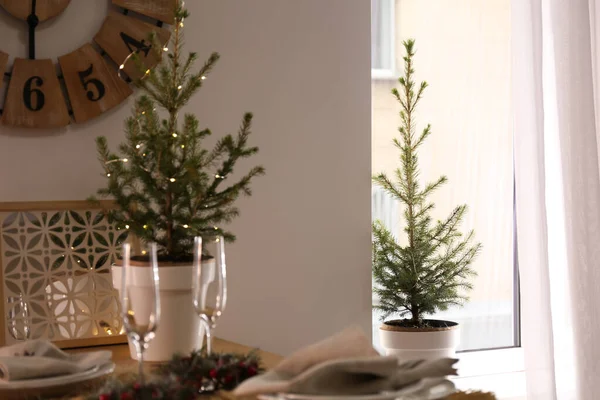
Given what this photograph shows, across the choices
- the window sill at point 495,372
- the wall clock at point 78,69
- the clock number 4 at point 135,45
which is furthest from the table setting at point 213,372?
the window sill at point 495,372

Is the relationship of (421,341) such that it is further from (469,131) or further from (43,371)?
(43,371)

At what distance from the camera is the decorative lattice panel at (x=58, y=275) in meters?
1.76

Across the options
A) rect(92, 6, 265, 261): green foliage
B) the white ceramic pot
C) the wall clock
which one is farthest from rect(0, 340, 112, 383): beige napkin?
the white ceramic pot

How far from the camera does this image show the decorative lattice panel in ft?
5.79

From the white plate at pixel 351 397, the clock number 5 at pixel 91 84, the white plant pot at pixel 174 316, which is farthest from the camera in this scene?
the clock number 5 at pixel 91 84

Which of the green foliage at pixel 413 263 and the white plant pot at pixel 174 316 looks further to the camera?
the green foliage at pixel 413 263

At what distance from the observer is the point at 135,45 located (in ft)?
6.29

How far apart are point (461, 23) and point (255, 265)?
1208mm

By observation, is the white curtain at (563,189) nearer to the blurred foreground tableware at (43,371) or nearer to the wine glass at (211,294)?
the wine glass at (211,294)

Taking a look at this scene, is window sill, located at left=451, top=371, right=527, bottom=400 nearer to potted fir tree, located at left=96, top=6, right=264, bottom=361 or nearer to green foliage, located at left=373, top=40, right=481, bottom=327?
green foliage, located at left=373, top=40, right=481, bottom=327

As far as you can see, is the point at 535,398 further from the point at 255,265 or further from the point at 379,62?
the point at 379,62

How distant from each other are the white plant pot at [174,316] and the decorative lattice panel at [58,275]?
1.02ft

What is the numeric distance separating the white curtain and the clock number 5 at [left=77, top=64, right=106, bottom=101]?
1.26 meters

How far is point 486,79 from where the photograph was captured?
2811 millimetres
